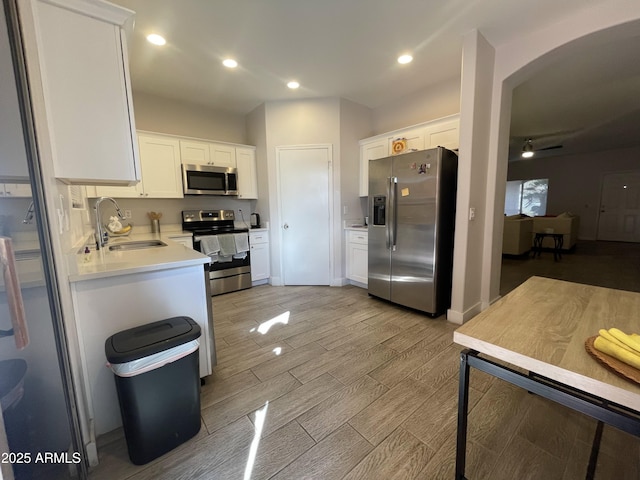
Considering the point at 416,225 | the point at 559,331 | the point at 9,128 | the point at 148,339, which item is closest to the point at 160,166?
the point at 9,128

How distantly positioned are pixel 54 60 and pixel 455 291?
3317 mm

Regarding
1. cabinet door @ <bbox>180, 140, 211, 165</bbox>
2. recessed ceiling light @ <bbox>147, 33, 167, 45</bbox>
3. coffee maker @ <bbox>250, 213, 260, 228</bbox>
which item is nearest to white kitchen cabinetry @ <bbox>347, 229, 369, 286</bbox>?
coffee maker @ <bbox>250, 213, 260, 228</bbox>

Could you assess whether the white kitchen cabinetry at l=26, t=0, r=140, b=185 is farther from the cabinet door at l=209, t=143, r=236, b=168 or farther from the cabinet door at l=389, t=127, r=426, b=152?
the cabinet door at l=389, t=127, r=426, b=152

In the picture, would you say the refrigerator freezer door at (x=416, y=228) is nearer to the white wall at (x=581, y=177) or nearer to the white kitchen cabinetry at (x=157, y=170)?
the white kitchen cabinetry at (x=157, y=170)

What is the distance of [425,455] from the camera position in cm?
128

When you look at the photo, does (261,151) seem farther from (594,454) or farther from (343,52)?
(594,454)

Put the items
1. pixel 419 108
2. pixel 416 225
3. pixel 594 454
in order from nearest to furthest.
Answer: pixel 594 454 < pixel 416 225 < pixel 419 108

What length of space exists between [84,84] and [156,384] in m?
1.50

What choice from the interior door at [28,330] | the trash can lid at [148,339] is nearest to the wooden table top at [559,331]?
the trash can lid at [148,339]

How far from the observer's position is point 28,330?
35.2 inches

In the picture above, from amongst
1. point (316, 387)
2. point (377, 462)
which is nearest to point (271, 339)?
point (316, 387)

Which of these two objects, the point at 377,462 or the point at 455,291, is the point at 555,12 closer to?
the point at 455,291

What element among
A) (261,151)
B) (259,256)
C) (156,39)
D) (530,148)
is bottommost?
(259,256)

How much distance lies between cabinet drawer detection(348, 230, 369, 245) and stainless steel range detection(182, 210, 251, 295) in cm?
153
